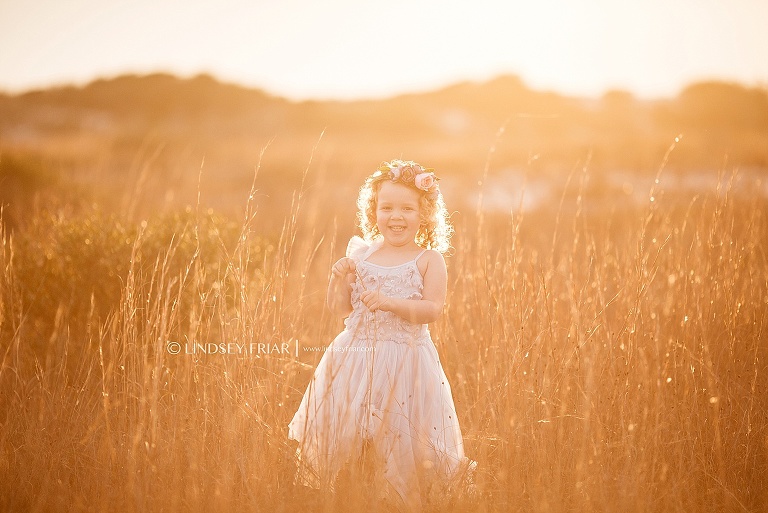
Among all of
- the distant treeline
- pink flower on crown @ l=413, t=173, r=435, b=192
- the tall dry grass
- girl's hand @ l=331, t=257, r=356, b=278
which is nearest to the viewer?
the tall dry grass

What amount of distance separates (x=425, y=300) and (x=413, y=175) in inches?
21.8

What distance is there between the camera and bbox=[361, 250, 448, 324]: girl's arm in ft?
8.51

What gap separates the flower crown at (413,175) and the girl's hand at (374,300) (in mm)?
529

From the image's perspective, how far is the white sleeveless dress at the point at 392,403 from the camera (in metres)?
2.63

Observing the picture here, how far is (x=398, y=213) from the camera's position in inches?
110

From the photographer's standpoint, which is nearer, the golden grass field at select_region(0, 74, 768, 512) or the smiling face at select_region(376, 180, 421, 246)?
the golden grass field at select_region(0, 74, 768, 512)

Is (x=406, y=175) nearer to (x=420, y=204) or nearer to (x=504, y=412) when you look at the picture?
(x=420, y=204)

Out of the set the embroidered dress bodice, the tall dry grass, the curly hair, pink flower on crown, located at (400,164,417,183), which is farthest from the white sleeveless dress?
pink flower on crown, located at (400,164,417,183)

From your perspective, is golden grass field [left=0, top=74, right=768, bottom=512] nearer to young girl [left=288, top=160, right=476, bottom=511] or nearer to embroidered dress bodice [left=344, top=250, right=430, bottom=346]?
young girl [left=288, top=160, right=476, bottom=511]

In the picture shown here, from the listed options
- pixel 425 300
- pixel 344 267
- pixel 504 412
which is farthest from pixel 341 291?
pixel 504 412

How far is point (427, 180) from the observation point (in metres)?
2.79

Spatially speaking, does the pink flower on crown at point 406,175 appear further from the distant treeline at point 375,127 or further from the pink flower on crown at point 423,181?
the distant treeline at point 375,127

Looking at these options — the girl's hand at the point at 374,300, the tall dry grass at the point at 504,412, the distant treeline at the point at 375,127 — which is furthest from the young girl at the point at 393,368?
the distant treeline at the point at 375,127

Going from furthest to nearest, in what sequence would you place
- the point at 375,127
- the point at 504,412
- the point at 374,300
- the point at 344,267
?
the point at 375,127, the point at 504,412, the point at 344,267, the point at 374,300
